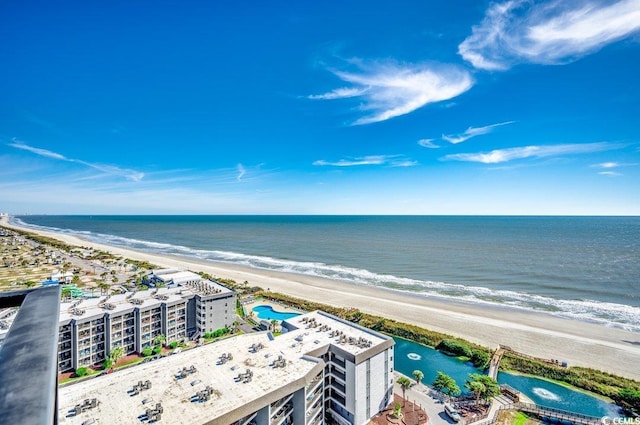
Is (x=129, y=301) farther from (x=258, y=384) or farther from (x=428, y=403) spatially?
(x=428, y=403)

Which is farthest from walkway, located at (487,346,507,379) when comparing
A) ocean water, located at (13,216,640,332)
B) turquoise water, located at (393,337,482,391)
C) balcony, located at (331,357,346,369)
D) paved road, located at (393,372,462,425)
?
ocean water, located at (13,216,640,332)

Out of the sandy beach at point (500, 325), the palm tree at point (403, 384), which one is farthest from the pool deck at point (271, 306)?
the palm tree at point (403, 384)

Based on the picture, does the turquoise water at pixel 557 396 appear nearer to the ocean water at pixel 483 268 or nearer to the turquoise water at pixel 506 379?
the turquoise water at pixel 506 379

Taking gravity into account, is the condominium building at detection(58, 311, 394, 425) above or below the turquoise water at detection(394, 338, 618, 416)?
above

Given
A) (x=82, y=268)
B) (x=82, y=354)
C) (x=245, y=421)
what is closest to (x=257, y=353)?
(x=245, y=421)

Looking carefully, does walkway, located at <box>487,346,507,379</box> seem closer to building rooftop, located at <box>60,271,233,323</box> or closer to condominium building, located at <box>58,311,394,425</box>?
condominium building, located at <box>58,311,394,425</box>

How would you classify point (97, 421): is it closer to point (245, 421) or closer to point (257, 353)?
point (245, 421)
